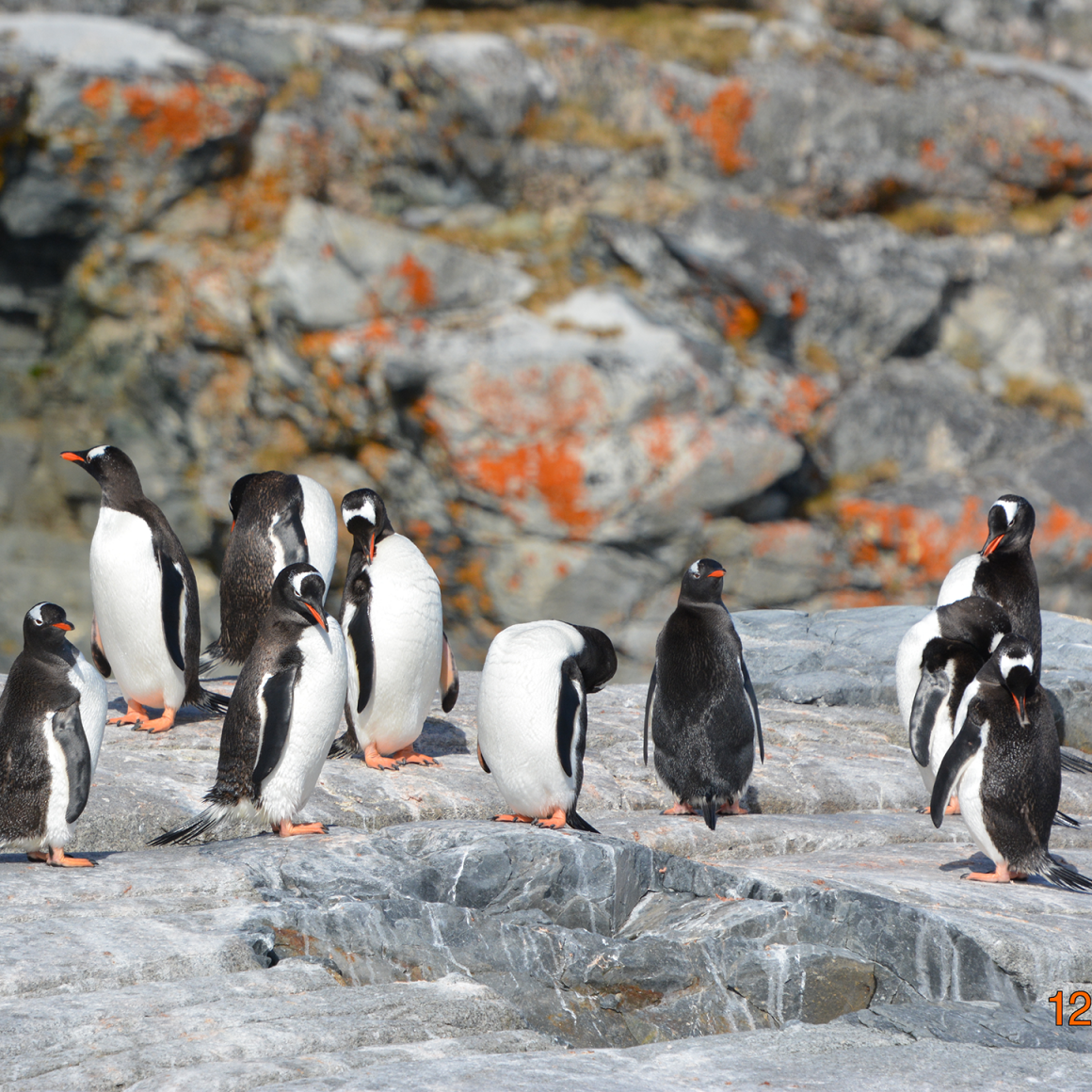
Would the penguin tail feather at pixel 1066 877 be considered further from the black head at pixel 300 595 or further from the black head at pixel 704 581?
the black head at pixel 300 595

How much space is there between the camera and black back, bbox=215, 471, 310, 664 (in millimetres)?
6410

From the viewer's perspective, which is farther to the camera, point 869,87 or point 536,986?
point 869,87

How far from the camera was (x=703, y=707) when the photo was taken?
5.41 metres

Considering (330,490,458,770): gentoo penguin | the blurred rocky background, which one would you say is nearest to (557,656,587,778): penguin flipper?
(330,490,458,770): gentoo penguin

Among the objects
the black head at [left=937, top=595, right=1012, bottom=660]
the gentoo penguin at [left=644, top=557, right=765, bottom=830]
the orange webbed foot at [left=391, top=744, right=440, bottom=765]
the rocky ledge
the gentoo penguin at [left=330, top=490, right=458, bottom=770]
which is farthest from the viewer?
the black head at [left=937, top=595, right=1012, bottom=660]

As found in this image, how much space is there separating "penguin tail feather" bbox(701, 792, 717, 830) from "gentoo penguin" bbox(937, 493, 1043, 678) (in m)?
2.16

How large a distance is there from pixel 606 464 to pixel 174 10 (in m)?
7.94

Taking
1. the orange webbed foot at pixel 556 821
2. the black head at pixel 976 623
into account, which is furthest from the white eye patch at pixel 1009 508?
the orange webbed foot at pixel 556 821

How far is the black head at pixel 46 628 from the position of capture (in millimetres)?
4250

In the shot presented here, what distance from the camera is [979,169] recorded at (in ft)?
51.9

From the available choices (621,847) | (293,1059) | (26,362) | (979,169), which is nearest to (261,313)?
(26,362)

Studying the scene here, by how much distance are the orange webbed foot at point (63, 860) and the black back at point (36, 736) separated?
0.08 metres

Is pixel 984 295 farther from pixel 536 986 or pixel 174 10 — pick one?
pixel 536 986

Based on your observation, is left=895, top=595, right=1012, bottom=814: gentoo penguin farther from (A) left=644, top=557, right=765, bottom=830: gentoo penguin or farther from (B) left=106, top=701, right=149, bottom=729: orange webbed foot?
(B) left=106, top=701, right=149, bottom=729: orange webbed foot
